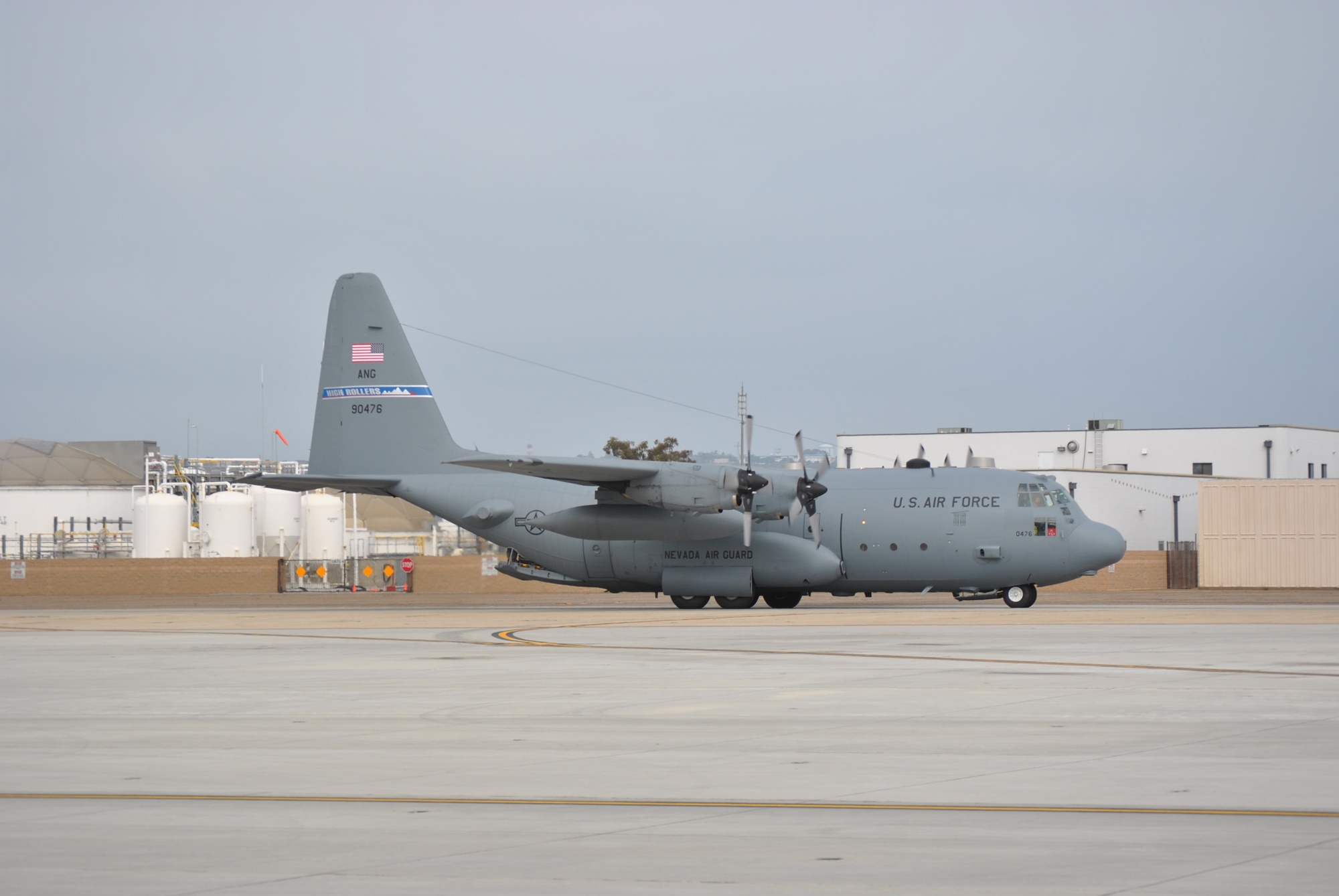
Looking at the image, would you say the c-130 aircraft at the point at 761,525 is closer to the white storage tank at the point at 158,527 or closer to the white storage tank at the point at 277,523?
the white storage tank at the point at 158,527

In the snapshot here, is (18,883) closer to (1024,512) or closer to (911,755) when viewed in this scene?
(911,755)

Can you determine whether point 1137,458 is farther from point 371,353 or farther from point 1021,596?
point 371,353

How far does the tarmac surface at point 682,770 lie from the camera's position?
7.84 metres

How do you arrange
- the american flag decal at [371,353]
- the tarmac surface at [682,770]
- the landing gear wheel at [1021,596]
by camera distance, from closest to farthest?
1. the tarmac surface at [682,770]
2. the landing gear wheel at [1021,596]
3. the american flag decal at [371,353]

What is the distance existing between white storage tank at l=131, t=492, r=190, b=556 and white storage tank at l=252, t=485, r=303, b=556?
4303 mm

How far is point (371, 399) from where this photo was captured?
46.5 meters

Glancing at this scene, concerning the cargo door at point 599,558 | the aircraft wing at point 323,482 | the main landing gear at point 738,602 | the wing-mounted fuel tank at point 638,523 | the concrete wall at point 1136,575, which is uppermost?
the aircraft wing at point 323,482

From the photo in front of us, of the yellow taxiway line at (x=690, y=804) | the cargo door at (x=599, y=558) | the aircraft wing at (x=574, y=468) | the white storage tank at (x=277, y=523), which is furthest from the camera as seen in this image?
the white storage tank at (x=277, y=523)

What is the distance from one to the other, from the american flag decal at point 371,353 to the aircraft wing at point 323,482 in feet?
13.4

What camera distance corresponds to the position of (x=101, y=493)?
8244cm

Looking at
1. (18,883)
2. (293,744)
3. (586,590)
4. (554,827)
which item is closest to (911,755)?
(554,827)

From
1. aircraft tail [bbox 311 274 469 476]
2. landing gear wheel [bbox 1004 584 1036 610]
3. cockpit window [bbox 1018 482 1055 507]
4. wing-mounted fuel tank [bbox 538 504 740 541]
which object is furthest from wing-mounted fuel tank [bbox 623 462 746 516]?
aircraft tail [bbox 311 274 469 476]

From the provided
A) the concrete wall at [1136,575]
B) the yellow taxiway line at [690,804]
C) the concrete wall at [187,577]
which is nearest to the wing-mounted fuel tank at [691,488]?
the concrete wall at [187,577]

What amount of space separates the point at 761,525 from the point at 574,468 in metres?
6.57
